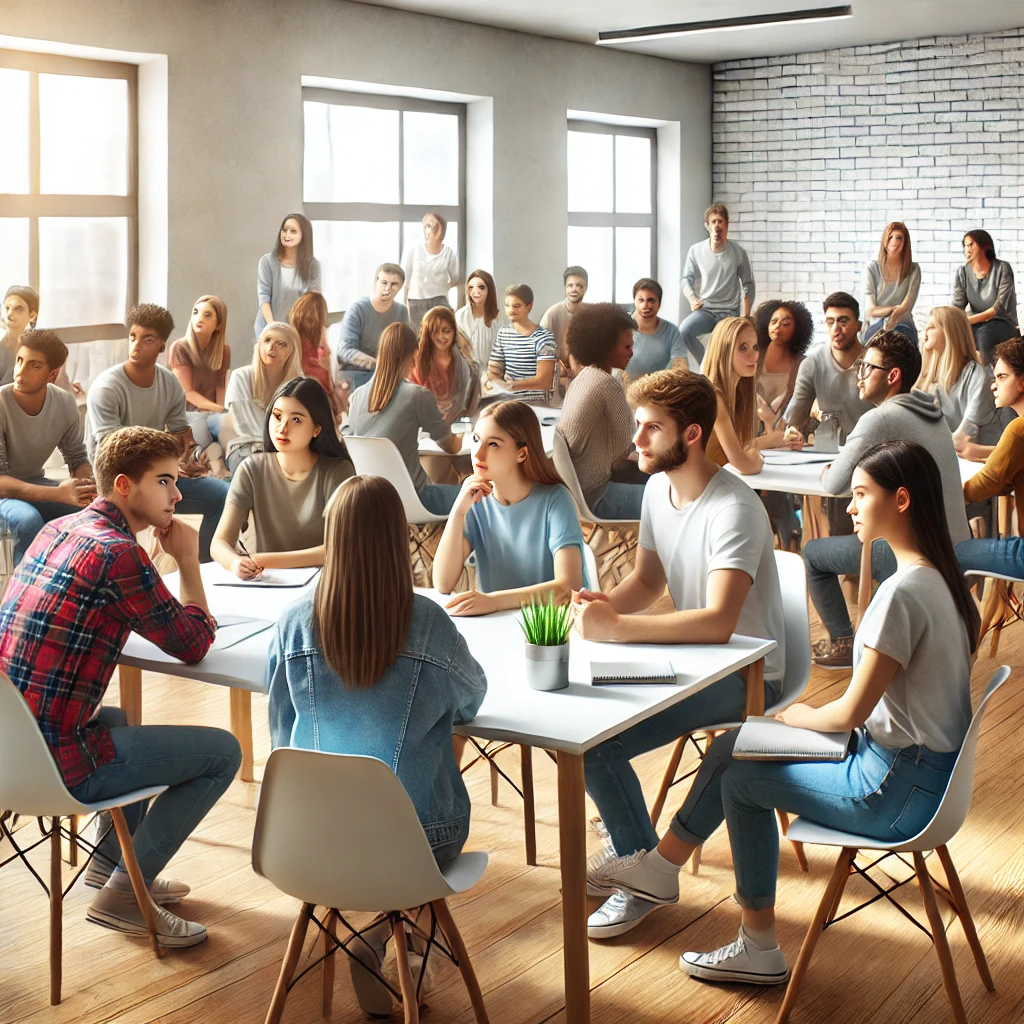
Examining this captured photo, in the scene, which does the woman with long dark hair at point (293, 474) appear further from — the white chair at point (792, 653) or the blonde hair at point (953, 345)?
the blonde hair at point (953, 345)

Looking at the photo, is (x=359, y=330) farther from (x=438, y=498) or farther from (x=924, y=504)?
(x=924, y=504)

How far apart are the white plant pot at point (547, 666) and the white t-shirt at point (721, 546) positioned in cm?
49

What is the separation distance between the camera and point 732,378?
4.84 meters

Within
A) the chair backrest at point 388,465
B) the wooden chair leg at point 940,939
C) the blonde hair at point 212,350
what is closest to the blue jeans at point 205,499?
the chair backrest at point 388,465

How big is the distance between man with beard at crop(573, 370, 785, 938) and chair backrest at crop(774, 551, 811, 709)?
0.17ft

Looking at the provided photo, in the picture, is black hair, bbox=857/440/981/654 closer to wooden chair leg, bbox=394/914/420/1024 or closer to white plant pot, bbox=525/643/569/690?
white plant pot, bbox=525/643/569/690

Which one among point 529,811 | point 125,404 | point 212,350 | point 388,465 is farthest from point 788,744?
point 212,350

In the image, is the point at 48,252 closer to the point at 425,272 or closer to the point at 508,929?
the point at 425,272

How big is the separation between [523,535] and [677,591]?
16.4 inches

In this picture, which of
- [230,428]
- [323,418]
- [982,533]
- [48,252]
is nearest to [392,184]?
[48,252]

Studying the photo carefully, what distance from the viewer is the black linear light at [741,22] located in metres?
8.60

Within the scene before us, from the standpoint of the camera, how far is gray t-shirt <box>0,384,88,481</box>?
4879 millimetres

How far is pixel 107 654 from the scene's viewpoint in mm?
2547

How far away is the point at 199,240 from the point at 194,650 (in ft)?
18.5
